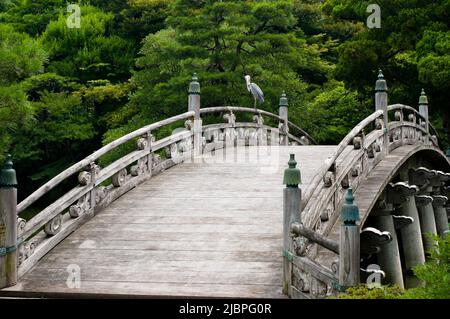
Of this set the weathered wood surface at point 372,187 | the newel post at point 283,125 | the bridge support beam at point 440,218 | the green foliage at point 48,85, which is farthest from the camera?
the green foliage at point 48,85

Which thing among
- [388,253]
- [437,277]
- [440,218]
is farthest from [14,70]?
[437,277]

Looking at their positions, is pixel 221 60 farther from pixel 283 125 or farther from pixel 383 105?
pixel 383 105

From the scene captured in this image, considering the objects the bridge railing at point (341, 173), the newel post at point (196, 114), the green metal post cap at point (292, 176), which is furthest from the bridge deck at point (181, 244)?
the newel post at point (196, 114)

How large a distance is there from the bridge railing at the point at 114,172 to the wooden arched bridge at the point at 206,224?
22 mm

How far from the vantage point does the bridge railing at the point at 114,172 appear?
8008mm

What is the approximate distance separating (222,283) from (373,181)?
4.65 meters

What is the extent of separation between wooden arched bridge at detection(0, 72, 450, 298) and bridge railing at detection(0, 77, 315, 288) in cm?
2

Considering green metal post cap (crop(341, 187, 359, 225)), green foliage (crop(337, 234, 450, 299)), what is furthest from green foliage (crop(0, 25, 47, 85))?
green foliage (crop(337, 234, 450, 299))

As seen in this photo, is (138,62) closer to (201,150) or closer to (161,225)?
(201,150)

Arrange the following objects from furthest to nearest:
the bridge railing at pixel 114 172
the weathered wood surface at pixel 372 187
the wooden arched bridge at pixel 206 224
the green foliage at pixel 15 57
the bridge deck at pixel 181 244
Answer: the green foliage at pixel 15 57 → the bridge railing at pixel 114 172 → the weathered wood surface at pixel 372 187 → the bridge deck at pixel 181 244 → the wooden arched bridge at pixel 206 224

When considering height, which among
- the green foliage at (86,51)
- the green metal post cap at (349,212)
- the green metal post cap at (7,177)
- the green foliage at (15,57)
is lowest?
the green metal post cap at (349,212)

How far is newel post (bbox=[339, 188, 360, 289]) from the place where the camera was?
557 centimetres

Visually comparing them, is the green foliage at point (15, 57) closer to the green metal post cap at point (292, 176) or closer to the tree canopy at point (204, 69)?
the tree canopy at point (204, 69)
